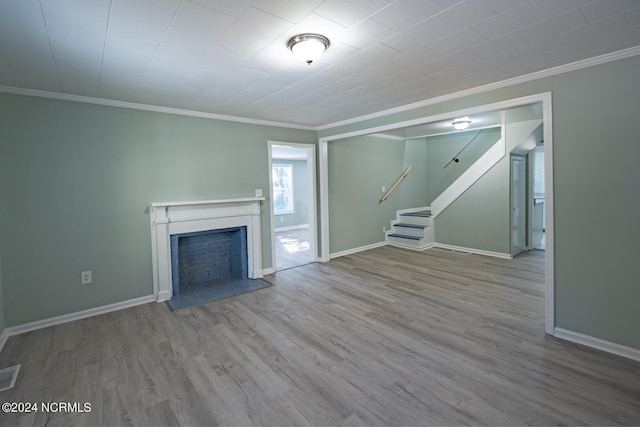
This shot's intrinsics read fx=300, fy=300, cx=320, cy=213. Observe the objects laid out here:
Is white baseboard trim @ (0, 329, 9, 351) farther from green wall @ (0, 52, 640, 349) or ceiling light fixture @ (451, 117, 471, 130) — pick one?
ceiling light fixture @ (451, 117, 471, 130)

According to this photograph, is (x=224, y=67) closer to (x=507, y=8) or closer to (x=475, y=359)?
(x=507, y=8)

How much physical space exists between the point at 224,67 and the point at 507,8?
2079 mm

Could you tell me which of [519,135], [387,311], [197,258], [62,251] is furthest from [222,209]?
[519,135]

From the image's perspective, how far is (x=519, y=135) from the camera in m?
5.13

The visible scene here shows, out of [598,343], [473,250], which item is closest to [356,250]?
[473,250]

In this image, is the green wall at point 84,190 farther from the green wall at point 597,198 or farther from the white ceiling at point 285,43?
the green wall at point 597,198

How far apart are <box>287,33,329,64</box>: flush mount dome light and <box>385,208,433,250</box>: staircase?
4.96 m

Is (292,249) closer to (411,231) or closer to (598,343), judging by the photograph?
(411,231)

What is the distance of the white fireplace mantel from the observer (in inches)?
149

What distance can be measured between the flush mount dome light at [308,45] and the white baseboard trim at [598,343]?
318cm

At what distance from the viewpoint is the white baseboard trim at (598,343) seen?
94.6 inches

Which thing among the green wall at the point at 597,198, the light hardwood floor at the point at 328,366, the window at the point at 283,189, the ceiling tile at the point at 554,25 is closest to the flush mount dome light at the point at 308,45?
the ceiling tile at the point at 554,25

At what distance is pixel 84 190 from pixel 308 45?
2.98 metres

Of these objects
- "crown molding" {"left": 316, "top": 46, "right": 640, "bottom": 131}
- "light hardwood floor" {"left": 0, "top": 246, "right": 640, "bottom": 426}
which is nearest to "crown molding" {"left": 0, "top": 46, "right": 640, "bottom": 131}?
"crown molding" {"left": 316, "top": 46, "right": 640, "bottom": 131}
